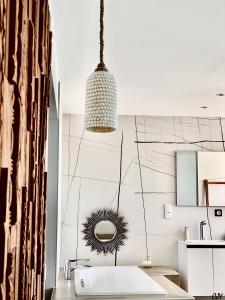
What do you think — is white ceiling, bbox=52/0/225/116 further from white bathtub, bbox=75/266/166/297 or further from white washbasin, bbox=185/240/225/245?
white bathtub, bbox=75/266/166/297

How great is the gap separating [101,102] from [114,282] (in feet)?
8.16

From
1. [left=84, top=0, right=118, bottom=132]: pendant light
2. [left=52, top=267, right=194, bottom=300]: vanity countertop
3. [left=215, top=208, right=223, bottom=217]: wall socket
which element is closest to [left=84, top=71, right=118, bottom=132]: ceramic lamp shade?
[left=84, top=0, right=118, bottom=132]: pendant light

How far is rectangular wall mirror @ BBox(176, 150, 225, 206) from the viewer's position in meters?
5.18

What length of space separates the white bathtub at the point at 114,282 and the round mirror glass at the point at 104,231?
594 millimetres

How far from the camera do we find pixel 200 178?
5.25 meters

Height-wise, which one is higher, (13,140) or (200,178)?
(200,178)

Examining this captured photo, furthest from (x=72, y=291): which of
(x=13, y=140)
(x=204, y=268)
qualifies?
(x=13, y=140)

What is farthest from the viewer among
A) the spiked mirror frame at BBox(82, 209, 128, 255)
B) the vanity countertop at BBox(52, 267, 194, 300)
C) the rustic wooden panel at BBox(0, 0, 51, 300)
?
the spiked mirror frame at BBox(82, 209, 128, 255)

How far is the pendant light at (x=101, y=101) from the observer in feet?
6.55

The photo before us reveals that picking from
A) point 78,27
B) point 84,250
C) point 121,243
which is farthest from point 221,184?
point 78,27

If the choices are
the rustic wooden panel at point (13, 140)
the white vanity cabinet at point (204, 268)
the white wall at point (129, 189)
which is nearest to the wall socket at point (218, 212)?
the white wall at point (129, 189)

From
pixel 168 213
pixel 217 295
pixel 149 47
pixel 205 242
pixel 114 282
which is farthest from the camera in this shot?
pixel 168 213

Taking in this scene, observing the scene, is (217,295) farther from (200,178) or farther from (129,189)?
(129,189)

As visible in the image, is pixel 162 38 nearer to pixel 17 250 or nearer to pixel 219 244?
pixel 17 250
